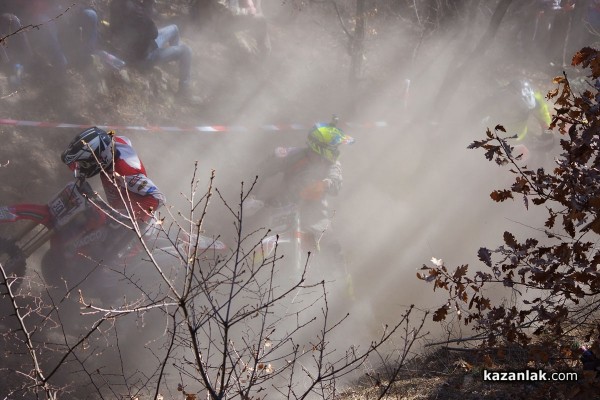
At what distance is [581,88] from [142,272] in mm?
14968

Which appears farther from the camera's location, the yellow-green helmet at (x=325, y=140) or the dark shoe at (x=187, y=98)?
the dark shoe at (x=187, y=98)

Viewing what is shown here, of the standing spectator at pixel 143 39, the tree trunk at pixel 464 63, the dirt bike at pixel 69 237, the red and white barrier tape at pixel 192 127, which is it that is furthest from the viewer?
the tree trunk at pixel 464 63

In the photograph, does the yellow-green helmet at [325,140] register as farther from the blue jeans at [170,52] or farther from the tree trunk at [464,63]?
the tree trunk at [464,63]

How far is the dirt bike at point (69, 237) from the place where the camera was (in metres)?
6.05

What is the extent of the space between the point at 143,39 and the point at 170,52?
2.01ft

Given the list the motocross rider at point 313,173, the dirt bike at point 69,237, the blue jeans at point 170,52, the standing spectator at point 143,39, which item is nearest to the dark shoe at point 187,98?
the standing spectator at point 143,39

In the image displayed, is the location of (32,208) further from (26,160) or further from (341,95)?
(341,95)

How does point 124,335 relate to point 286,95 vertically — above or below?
below

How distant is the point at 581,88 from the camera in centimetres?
1658

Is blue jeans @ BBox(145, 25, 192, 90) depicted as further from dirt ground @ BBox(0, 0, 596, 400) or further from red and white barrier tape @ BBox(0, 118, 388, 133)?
red and white barrier tape @ BBox(0, 118, 388, 133)

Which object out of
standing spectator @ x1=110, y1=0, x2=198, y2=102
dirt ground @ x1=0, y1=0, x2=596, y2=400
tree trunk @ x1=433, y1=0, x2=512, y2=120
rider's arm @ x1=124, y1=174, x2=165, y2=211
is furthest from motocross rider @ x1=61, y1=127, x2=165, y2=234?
tree trunk @ x1=433, y1=0, x2=512, y2=120

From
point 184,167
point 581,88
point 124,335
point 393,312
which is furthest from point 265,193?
point 581,88

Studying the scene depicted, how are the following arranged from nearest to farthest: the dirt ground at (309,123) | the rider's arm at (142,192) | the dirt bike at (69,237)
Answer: the rider's arm at (142,192) → the dirt bike at (69,237) → the dirt ground at (309,123)

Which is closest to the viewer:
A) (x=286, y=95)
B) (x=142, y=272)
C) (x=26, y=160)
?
(x=142, y=272)
